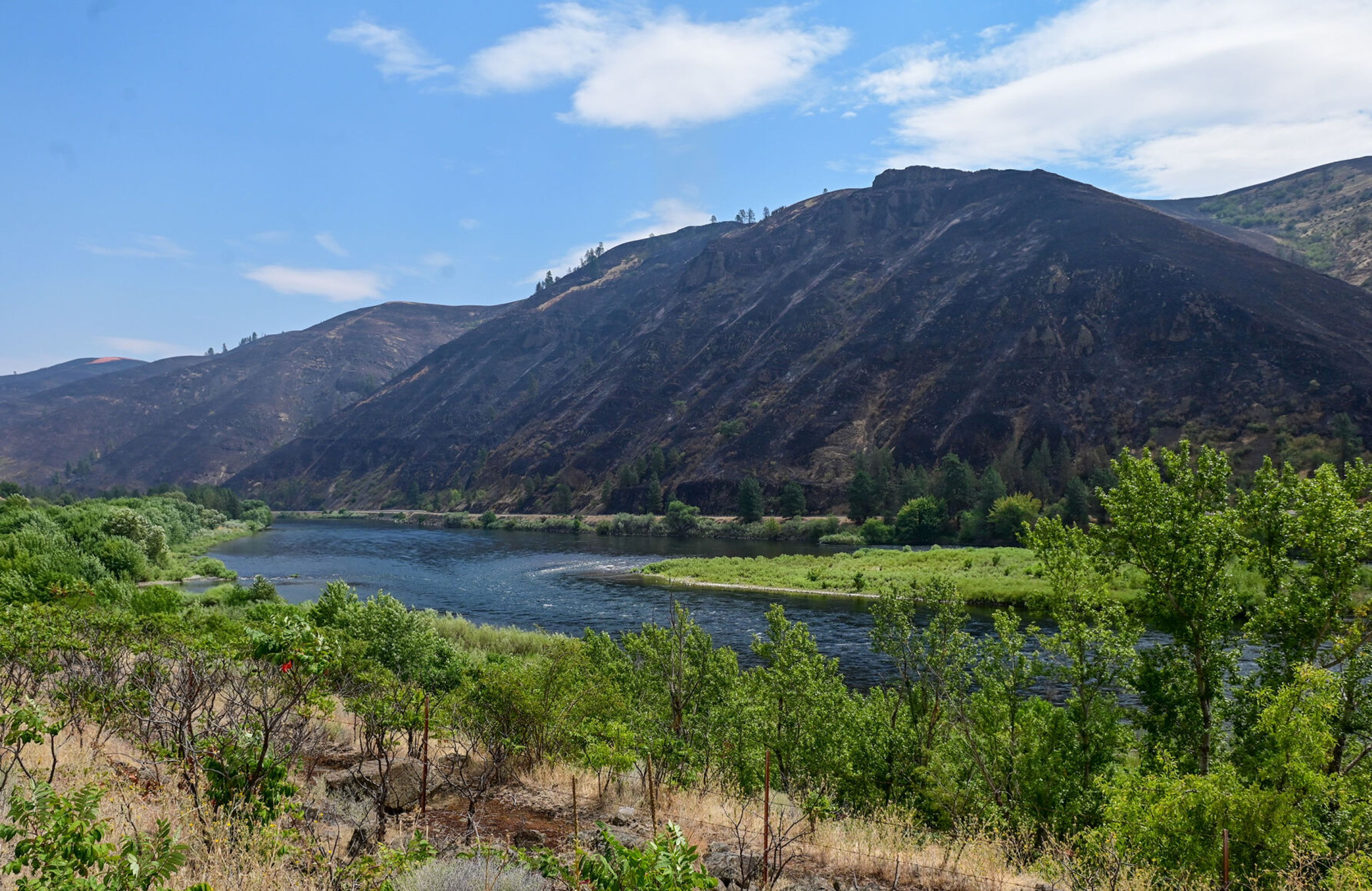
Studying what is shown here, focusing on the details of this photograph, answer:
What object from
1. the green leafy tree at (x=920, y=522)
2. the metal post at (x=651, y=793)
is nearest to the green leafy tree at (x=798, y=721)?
the metal post at (x=651, y=793)

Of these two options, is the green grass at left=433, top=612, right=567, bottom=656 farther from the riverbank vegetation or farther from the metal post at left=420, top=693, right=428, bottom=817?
the riverbank vegetation

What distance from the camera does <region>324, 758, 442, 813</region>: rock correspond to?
10523mm

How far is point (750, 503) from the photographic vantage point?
9738cm

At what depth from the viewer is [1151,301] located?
348 ft

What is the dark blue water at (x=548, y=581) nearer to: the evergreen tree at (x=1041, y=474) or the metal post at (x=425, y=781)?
the metal post at (x=425, y=781)

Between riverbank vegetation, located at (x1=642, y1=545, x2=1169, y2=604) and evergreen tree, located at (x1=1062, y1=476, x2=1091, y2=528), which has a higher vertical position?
evergreen tree, located at (x1=1062, y1=476, x2=1091, y2=528)

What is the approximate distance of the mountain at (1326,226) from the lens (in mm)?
134625

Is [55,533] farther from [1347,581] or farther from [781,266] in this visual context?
[781,266]

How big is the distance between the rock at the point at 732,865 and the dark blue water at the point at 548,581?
19690 millimetres

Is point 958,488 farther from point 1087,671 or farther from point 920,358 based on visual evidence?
point 1087,671

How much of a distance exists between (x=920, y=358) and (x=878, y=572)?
74.1 metres

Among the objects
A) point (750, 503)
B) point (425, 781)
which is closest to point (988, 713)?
point (425, 781)

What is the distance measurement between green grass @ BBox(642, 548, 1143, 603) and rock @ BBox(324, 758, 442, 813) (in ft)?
120

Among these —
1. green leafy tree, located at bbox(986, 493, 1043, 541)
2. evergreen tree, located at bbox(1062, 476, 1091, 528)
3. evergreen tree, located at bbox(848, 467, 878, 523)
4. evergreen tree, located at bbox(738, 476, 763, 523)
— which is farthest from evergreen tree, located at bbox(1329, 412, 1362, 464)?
evergreen tree, located at bbox(738, 476, 763, 523)
